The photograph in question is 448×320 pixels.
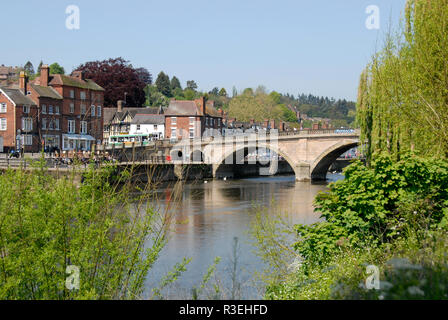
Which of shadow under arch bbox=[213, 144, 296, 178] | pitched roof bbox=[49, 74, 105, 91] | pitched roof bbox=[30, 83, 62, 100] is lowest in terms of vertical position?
shadow under arch bbox=[213, 144, 296, 178]

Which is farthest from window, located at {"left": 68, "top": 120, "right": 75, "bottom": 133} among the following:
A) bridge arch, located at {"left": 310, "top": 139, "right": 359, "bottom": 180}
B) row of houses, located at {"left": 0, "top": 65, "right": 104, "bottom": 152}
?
bridge arch, located at {"left": 310, "top": 139, "right": 359, "bottom": 180}

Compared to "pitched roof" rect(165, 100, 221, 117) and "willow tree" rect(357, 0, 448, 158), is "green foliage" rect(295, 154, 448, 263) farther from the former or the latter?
"pitched roof" rect(165, 100, 221, 117)

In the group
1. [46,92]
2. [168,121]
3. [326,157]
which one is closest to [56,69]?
[168,121]

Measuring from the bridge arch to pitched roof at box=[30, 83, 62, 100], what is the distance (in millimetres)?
29040

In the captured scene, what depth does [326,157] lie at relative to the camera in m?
61.8

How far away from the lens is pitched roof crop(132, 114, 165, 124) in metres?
90.7

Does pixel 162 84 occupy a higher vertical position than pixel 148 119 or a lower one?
higher

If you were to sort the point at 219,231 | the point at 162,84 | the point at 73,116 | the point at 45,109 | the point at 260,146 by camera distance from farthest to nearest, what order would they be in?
1. the point at 162,84
2. the point at 260,146
3. the point at 73,116
4. the point at 45,109
5. the point at 219,231

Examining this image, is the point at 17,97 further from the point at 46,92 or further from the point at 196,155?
the point at 196,155

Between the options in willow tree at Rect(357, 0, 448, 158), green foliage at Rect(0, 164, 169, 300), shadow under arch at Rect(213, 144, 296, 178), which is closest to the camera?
green foliage at Rect(0, 164, 169, 300)

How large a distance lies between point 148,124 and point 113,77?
10.2 m

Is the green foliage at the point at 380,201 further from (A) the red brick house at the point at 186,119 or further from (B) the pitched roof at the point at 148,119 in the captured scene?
(B) the pitched roof at the point at 148,119
